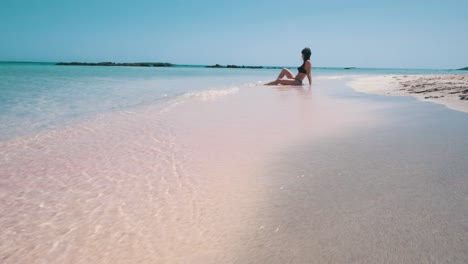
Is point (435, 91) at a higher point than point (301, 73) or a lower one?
lower

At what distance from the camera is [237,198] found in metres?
1.60

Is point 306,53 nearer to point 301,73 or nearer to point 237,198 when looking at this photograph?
point 301,73

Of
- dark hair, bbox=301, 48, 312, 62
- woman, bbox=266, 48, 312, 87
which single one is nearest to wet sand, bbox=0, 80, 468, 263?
woman, bbox=266, 48, 312, 87

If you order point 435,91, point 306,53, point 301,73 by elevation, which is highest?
point 306,53

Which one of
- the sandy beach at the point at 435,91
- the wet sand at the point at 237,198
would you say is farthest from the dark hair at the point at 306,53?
the wet sand at the point at 237,198

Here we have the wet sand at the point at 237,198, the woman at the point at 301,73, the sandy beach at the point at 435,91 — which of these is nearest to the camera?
the wet sand at the point at 237,198

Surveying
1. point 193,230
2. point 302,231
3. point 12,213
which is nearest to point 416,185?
point 302,231

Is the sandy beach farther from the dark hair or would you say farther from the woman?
the dark hair

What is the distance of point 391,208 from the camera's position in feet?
4.58

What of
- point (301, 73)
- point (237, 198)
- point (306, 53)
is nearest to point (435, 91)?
point (301, 73)

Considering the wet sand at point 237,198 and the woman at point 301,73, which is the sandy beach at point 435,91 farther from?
the wet sand at point 237,198

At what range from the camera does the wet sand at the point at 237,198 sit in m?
1.13

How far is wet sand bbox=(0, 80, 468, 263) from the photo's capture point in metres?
1.13

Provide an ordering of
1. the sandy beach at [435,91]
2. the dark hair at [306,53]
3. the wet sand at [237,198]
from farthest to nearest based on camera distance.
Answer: the dark hair at [306,53], the sandy beach at [435,91], the wet sand at [237,198]
